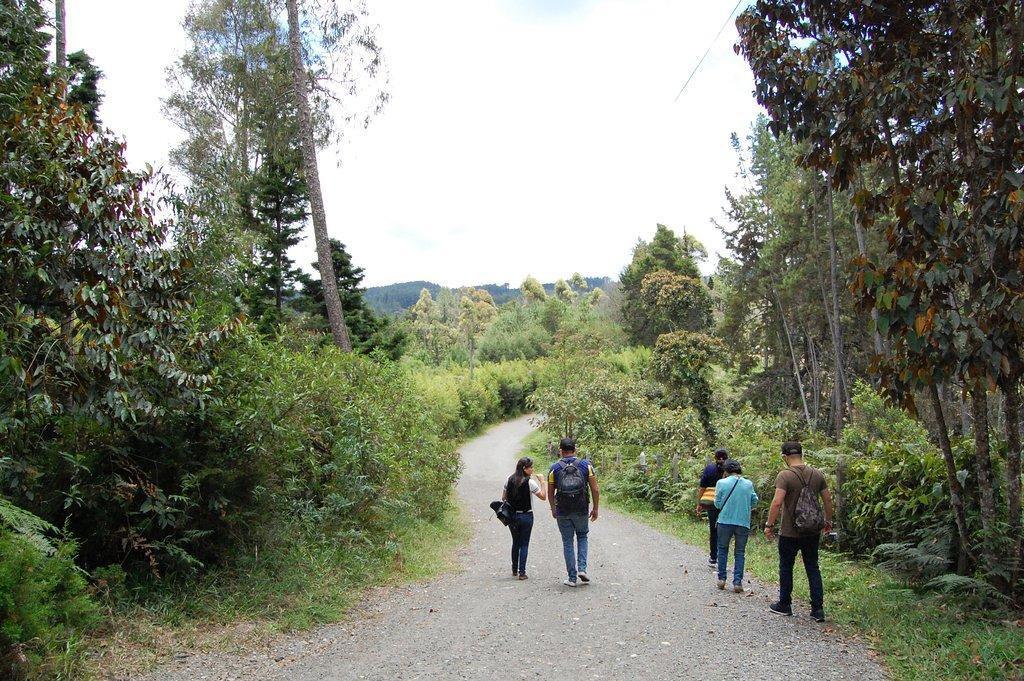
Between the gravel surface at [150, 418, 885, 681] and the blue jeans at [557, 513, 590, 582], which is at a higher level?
the blue jeans at [557, 513, 590, 582]

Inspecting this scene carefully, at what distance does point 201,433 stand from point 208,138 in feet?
61.0

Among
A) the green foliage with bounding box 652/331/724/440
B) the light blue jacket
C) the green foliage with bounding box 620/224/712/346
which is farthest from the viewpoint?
the green foliage with bounding box 620/224/712/346

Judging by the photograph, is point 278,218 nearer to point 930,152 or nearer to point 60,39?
point 60,39

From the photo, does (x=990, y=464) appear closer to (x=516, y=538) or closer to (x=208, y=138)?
(x=516, y=538)

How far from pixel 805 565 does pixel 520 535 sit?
10.9 ft

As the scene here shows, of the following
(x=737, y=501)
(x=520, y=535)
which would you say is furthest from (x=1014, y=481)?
(x=520, y=535)

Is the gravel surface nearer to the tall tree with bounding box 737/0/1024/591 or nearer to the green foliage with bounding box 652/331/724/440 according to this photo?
the tall tree with bounding box 737/0/1024/591

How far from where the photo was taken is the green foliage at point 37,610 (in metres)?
4.14

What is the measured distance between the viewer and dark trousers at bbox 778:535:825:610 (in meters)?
6.15

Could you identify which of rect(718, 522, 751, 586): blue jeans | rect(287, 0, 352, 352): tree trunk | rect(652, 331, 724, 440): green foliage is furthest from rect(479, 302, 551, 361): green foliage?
rect(718, 522, 751, 586): blue jeans

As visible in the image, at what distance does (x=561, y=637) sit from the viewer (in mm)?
5859

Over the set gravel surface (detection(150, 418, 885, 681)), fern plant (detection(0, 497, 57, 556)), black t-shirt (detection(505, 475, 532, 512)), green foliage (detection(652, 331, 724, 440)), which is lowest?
gravel surface (detection(150, 418, 885, 681))

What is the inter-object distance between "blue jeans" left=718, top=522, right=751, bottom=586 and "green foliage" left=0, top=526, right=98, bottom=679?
6.11 m

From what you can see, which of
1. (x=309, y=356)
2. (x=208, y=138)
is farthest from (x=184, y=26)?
(x=309, y=356)
